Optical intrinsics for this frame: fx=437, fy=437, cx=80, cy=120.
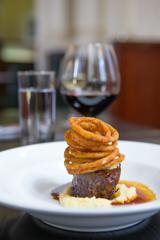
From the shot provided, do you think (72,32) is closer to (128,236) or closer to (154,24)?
(154,24)

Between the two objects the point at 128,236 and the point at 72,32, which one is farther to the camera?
the point at 72,32

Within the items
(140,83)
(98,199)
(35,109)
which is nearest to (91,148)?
(98,199)

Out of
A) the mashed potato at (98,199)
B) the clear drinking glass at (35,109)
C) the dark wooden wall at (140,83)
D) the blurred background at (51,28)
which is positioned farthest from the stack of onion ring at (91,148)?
the blurred background at (51,28)

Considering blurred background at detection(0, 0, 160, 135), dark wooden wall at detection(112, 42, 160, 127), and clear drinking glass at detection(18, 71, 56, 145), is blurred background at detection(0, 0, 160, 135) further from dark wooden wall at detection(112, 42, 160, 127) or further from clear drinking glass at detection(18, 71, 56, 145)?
clear drinking glass at detection(18, 71, 56, 145)

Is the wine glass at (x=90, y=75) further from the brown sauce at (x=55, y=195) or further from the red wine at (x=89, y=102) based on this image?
the brown sauce at (x=55, y=195)

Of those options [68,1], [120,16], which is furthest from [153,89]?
[68,1]

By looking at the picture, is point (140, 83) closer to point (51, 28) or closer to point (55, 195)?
point (51, 28)
